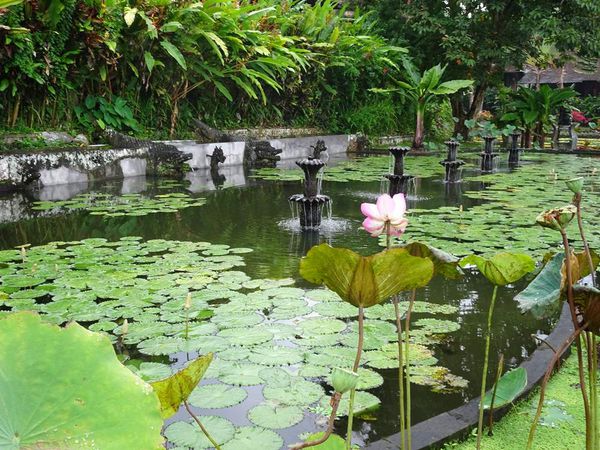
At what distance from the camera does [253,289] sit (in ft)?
10.1

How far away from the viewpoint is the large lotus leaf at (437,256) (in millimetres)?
1234

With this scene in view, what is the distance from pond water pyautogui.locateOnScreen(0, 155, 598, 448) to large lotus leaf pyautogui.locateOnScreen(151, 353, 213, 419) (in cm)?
78

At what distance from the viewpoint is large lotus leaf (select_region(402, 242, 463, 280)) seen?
4.05 ft

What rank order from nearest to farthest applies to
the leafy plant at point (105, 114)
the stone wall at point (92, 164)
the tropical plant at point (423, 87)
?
the stone wall at point (92, 164) → the leafy plant at point (105, 114) → the tropical plant at point (423, 87)

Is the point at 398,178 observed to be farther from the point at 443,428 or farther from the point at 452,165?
the point at 443,428

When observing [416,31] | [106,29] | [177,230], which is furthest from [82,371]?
[416,31]

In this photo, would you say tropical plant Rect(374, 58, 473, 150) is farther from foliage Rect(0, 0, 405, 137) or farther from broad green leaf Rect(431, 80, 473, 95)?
foliage Rect(0, 0, 405, 137)

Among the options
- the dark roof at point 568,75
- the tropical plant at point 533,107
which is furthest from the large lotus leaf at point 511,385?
the dark roof at point 568,75

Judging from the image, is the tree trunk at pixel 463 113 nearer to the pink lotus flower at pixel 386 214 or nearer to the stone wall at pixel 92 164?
the stone wall at pixel 92 164

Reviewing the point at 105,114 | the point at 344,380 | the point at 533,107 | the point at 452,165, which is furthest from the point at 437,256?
the point at 533,107

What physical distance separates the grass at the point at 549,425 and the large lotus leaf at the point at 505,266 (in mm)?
657

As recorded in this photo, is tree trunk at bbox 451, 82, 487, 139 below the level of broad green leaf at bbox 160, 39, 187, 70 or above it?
below

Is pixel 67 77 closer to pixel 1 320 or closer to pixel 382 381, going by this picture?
pixel 382 381

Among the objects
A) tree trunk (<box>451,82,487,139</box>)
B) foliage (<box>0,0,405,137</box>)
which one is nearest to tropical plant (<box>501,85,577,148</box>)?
tree trunk (<box>451,82,487,139</box>)
